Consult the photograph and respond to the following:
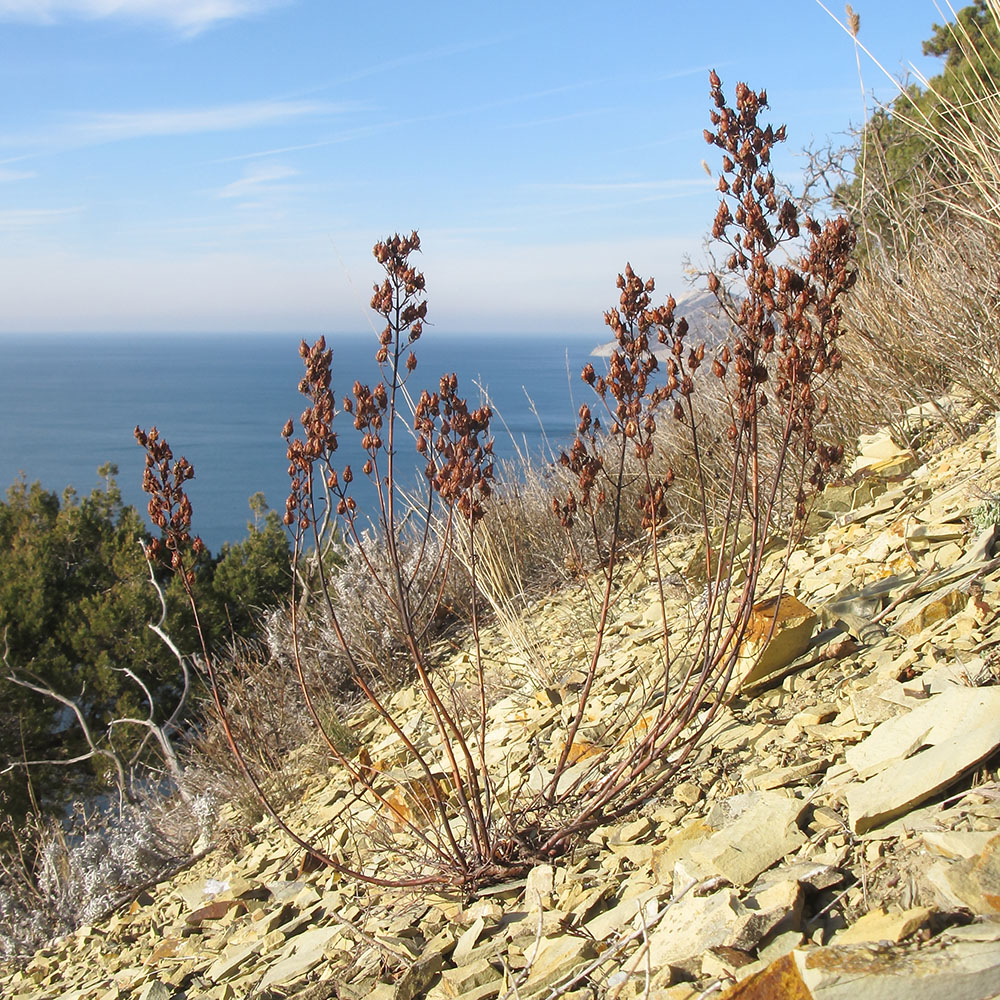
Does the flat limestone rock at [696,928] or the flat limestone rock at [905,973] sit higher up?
the flat limestone rock at [905,973]

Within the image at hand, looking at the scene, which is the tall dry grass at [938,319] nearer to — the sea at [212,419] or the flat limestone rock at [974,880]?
the flat limestone rock at [974,880]

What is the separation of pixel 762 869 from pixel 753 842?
8cm

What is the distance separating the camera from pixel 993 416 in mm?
4172

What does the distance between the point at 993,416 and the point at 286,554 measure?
7.24 m

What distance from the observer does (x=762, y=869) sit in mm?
1778

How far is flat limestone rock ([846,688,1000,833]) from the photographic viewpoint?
1.73m

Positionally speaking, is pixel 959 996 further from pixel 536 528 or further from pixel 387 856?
pixel 536 528

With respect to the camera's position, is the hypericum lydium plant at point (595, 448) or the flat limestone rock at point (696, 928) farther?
the hypericum lydium plant at point (595, 448)

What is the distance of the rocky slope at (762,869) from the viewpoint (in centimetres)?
149

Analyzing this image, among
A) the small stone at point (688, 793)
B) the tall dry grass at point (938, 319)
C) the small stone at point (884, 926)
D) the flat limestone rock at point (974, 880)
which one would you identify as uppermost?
the tall dry grass at point (938, 319)

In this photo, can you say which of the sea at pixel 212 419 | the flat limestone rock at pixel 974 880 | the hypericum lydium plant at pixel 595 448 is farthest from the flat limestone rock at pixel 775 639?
the sea at pixel 212 419

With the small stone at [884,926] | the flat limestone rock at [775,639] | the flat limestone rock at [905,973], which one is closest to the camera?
the flat limestone rock at [905,973]

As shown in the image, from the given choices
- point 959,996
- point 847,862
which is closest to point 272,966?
point 847,862

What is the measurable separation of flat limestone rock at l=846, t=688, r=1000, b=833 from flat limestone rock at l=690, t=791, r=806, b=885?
0.43 feet
